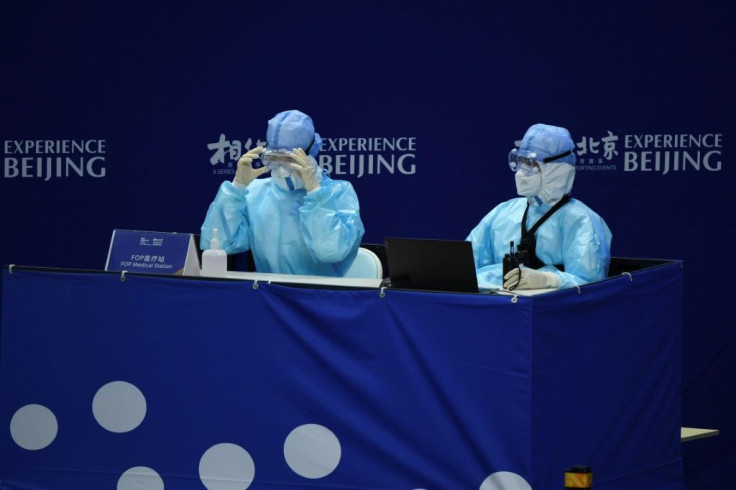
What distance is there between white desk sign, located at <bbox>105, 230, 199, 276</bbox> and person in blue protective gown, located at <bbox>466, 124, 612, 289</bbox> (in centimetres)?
103

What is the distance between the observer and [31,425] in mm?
4191

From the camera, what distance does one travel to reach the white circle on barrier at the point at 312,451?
3.87 metres

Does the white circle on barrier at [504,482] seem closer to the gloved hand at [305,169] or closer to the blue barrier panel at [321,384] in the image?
the blue barrier panel at [321,384]

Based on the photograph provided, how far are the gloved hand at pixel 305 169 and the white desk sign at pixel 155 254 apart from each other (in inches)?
21.8

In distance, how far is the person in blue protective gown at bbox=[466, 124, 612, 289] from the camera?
176 inches

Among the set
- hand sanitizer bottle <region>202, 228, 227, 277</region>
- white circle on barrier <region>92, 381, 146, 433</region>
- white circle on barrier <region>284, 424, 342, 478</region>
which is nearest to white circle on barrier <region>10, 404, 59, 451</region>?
white circle on barrier <region>92, 381, 146, 433</region>

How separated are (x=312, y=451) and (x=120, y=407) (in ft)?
2.15

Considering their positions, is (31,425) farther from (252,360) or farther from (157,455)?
(252,360)

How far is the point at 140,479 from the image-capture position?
13.3ft

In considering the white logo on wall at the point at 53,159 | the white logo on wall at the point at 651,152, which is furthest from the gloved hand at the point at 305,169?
the white logo on wall at the point at 53,159

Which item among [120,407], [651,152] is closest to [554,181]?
[651,152]

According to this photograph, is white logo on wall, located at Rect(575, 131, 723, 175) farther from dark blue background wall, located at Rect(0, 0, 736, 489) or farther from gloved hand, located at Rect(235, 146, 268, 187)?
gloved hand, located at Rect(235, 146, 268, 187)

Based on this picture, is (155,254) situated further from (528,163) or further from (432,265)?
(528,163)

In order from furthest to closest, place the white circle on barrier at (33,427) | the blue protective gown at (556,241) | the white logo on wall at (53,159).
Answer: the white logo on wall at (53,159)
the blue protective gown at (556,241)
the white circle on barrier at (33,427)
